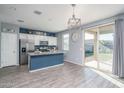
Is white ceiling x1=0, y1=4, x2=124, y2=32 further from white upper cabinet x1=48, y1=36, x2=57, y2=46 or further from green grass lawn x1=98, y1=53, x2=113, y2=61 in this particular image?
white upper cabinet x1=48, y1=36, x2=57, y2=46

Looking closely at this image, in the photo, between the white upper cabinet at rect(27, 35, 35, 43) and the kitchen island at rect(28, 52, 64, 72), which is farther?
the white upper cabinet at rect(27, 35, 35, 43)

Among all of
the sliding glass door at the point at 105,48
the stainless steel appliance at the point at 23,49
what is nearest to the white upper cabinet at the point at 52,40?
the stainless steel appliance at the point at 23,49

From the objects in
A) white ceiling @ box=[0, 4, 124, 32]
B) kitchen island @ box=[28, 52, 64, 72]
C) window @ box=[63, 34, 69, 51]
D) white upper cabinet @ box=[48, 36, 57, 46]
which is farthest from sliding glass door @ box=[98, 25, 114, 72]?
white upper cabinet @ box=[48, 36, 57, 46]

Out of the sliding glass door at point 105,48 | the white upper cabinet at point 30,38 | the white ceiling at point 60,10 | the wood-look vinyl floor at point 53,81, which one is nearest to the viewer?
the wood-look vinyl floor at point 53,81

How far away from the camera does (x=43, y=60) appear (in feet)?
15.6

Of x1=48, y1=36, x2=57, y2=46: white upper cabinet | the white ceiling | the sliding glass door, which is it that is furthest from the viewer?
x1=48, y1=36, x2=57, y2=46: white upper cabinet

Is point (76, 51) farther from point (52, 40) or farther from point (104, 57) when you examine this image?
point (52, 40)

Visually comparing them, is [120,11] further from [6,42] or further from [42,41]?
[6,42]

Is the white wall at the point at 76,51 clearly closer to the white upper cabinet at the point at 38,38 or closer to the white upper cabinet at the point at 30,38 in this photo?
the white upper cabinet at the point at 38,38

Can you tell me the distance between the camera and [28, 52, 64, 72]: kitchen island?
4.29 meters

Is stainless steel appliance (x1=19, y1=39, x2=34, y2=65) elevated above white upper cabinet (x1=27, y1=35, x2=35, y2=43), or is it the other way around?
white upper cabinet (x1=27, y1=35, x2=35, y2=43)

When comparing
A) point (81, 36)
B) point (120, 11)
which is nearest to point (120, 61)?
point (120, 11)

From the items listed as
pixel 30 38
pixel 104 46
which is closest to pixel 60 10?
pixel 104 46

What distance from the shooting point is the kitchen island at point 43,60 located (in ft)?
14.1
